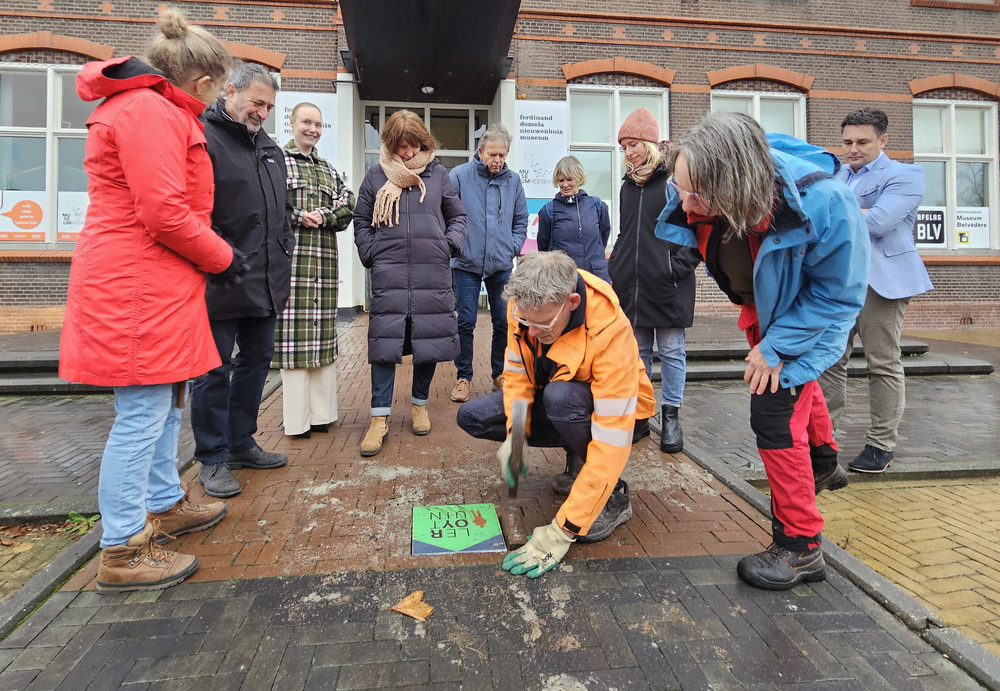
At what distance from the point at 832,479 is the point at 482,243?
2.98 meters

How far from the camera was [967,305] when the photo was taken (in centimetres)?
1179

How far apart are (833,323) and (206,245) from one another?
93.2 inches

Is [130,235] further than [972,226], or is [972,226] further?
[972,226]

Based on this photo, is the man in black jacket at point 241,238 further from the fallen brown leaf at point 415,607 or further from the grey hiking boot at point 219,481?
the fallen brown leaf at point 415,607

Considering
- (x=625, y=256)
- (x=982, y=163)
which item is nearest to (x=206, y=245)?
(x=625, y=256)

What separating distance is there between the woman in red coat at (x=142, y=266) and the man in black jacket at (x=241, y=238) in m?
0.58

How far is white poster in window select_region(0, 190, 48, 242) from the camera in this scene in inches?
392

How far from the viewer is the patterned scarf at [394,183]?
3.66 meters

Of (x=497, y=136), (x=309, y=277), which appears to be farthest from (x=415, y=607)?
(x=497, y=136)

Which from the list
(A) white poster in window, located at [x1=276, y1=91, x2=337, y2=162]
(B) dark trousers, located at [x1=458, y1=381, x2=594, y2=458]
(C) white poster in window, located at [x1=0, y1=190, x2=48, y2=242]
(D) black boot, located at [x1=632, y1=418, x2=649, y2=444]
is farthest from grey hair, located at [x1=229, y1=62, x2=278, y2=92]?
(C) white poster in window, located at [x1=0, y1=190, x2=48, y2=242]

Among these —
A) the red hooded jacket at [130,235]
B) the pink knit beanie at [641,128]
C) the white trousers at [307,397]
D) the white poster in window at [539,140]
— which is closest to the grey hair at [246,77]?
the red hooded jacket at [130,235]

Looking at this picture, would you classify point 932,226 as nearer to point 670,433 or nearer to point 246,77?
point 670,433

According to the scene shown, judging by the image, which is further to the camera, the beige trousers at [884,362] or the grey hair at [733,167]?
the beige trousers at [884,362]

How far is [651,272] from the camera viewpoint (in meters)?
3.77
